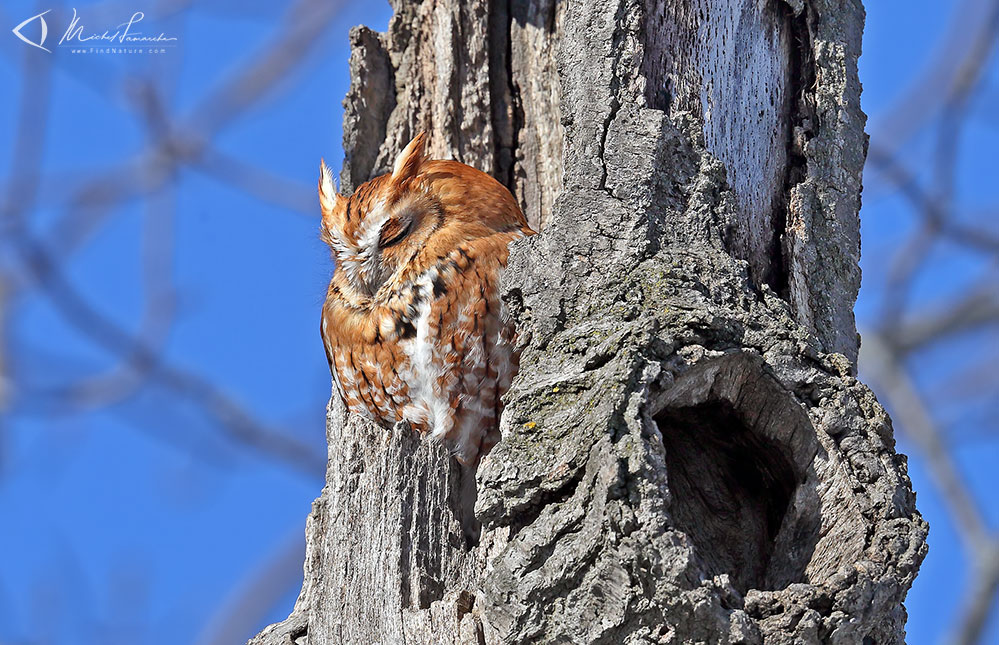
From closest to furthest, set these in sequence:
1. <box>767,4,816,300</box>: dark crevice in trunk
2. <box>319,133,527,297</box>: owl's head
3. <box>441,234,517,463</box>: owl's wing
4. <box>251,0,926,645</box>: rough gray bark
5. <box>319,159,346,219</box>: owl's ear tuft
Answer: <box>251,0,926,645</box>: rough gray bark → <box>767,4,816,300</box>: dark crevice in trunk → <box>441,234,517,463</box>: owl's wing → <box>319,133,527,297</box>: owl's head → <box>319,159,346,219</box>: owl's ear tuft

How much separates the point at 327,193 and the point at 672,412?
1.27 m

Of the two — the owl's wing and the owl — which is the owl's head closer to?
the owl

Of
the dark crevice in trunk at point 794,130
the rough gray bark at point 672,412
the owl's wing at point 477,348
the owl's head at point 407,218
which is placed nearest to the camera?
the rough gray bark at point 672,412

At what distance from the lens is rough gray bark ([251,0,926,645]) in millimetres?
1936

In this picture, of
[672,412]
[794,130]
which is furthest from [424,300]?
[794,130]

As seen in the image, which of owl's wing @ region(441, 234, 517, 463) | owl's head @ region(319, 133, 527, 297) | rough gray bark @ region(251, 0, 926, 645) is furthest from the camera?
owl's head @ region(319, 133, 527, 297)

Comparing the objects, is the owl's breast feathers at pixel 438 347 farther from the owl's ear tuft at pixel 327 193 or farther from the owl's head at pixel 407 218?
the owl's ear tuft at pixel 327 193

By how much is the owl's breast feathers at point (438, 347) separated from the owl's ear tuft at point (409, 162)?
216mm

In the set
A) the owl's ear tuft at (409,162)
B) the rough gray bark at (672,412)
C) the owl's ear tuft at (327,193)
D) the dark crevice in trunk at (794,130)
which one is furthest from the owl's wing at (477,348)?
the dark crevice in trunk at (794,130)

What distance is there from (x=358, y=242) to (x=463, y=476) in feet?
2.19

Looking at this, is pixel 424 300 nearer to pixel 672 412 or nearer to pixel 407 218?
pixel 407 218

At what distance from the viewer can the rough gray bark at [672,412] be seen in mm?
1936

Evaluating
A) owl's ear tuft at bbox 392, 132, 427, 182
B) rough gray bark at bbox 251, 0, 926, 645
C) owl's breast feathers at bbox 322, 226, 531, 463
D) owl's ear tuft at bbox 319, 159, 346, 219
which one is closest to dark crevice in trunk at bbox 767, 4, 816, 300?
rough gray bark at bbox 251, 0, 926, 645

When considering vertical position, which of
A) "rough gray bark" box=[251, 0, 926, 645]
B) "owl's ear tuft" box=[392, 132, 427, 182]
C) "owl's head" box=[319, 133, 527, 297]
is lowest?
"rough gray bark" box=[251, 0, 926, 645]
